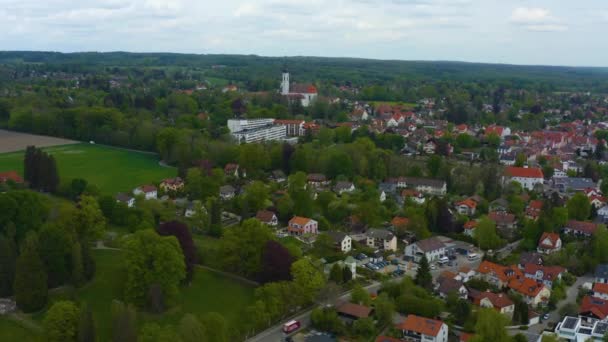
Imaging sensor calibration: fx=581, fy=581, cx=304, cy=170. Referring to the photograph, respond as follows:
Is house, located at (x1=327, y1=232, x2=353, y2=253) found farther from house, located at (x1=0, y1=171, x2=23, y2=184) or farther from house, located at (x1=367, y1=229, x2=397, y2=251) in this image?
house, located at (x1=0, y1=171, x2=23, y2=184)

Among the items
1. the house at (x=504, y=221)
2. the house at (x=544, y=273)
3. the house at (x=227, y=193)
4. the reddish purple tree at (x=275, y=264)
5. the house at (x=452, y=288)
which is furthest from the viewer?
the house at (x=227, y=193)

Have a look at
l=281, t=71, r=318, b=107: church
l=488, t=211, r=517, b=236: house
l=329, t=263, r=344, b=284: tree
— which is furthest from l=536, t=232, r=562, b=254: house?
l=281, t=71, r=318, b=107: church

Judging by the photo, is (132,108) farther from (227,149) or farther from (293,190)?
(293,190)

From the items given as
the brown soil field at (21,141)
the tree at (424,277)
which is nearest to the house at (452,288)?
the tree at (424,277)

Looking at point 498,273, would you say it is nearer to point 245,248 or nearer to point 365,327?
point 365,327

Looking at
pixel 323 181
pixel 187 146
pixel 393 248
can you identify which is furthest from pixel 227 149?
pixel 393 248

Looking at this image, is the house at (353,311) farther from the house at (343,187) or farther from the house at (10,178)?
the house at (10,178)
